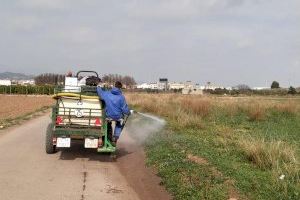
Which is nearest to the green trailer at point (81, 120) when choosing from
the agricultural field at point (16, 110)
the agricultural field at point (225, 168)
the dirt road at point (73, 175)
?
the dirt road at point (73, 175)

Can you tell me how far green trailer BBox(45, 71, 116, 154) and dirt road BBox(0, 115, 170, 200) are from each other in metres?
0.53

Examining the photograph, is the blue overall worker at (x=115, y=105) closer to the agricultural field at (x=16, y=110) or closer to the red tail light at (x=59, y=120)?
the red tail light at (x=59, y=120)

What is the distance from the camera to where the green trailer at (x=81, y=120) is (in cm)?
1302

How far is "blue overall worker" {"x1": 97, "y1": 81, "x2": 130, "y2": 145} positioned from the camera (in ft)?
→ 43.5

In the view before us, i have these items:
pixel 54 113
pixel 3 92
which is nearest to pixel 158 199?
pixel 54 113

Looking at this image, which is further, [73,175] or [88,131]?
[88,131]

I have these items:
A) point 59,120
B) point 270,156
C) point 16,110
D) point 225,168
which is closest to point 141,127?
point 59,120

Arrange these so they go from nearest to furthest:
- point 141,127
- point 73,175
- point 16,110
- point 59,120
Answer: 1. point 73,175
2. point 59,120
3. point 141,127
4. point 16,110

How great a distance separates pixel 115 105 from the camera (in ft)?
43.6

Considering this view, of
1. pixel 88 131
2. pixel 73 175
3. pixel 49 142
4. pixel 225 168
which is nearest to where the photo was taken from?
pixel 225 168

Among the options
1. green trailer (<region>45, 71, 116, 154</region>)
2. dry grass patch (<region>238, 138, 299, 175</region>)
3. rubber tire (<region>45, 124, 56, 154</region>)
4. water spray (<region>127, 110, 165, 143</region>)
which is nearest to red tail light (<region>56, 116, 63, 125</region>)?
green trailer (<region>45, 71, 116, 154</region>)

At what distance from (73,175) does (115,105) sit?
2.90m

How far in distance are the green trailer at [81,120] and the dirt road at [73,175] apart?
0.53 metres

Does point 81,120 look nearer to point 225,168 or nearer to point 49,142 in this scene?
point 49,142
